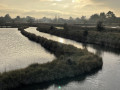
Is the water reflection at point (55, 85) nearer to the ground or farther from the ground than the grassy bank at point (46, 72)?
nearer to the ground

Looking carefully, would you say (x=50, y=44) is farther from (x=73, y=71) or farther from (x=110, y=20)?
(x=110, y=20)

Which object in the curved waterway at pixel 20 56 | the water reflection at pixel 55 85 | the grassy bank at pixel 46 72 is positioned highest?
the grassy bank at pixel 46 72

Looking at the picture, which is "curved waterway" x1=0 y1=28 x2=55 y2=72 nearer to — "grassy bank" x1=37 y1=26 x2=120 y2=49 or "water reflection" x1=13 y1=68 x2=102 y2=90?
"water reflection" x1=13 y1=68 x2=102 y2=90

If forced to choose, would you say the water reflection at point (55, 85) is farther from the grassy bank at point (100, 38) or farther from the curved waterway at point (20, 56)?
the grassy bank at point (100, 38)

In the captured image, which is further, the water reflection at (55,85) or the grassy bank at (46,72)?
the water reflection at (55,85)

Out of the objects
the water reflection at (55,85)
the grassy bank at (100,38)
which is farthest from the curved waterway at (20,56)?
the grassy bank at (100,38)

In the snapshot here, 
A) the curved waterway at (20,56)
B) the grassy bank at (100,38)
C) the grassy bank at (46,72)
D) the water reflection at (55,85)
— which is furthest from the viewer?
the grassy bank at (100,38)

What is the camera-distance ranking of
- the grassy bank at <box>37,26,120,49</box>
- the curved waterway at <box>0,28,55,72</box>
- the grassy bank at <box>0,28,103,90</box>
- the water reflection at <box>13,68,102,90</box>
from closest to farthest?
the grassy bank at <box>0,28,103,90</box> < the water reflection at <box>13,68,102,90</box> < the curved waterway at <box>0,28,55,72</box> < the grassy bank at <box>37,26,120,49</box>

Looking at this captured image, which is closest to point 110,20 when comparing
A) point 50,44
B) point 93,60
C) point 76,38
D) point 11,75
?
point 76,38

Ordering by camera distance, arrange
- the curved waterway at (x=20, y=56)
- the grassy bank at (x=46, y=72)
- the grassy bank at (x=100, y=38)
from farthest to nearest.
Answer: the grassy bank at (x=100, y=38), the curved waterway at (x=20, y=56), the grassy bank at (x=46, y=72)

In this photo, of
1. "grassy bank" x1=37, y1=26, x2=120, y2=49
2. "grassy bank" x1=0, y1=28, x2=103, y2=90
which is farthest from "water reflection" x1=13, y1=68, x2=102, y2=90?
"grassy bank" x1=37, y1=26, x2=120, y2=49

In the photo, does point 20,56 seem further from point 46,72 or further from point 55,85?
point 55,85

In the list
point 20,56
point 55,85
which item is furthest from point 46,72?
point 20,56
